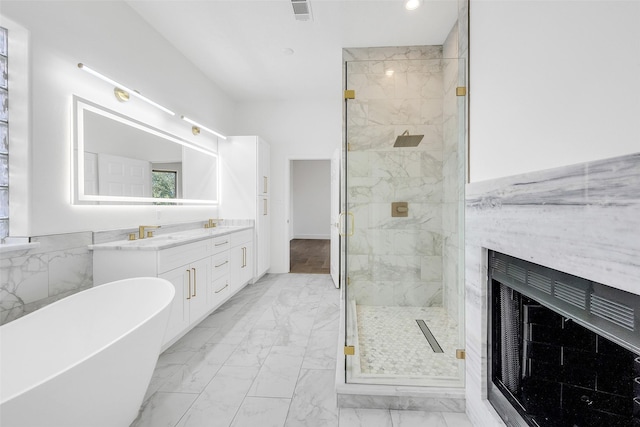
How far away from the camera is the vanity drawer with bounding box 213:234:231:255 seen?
2.97 m

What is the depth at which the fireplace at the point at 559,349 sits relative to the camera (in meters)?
0.81

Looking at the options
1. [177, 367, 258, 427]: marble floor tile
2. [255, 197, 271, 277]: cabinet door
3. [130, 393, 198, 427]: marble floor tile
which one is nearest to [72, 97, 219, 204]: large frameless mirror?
[255, 197, 271, 277]: cabinet door

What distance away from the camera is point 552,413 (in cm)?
106

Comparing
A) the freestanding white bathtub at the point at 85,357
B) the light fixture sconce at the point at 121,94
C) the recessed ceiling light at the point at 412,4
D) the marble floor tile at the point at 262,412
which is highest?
the recessed ceiling light at the point at 412,4

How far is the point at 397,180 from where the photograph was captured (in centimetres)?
280

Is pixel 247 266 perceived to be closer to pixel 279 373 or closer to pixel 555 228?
pixel 279 373

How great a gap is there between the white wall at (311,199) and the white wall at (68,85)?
246 inches

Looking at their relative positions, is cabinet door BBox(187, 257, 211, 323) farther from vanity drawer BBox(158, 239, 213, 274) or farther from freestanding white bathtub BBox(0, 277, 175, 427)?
freestanding white bathtub BBox(0, 277, 175, 427)

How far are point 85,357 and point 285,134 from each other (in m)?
4.10

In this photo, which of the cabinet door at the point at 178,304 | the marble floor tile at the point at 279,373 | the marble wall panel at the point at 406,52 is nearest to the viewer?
the marble floor tile at the point at 279,373

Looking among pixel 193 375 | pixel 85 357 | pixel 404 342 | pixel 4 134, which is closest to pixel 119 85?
pixel 4 134

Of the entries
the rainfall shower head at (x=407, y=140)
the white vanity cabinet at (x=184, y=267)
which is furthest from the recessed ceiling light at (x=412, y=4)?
the white vanity cabinet at (x=184, y=267)

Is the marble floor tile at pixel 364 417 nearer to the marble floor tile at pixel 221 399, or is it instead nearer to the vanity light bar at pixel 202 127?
the marble floor tile at pixel 221 399

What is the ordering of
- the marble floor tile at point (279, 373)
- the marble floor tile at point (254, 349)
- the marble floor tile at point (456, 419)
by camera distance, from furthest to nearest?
the marble floor tile at point (254, 349) → the marble floor tile at point (279, 373) → the marble floor tile at point (456, 419)
